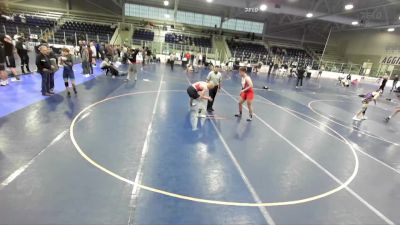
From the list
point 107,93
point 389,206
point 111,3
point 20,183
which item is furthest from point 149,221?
point 111,3

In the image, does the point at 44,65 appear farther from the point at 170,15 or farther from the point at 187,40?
the point at 170,15

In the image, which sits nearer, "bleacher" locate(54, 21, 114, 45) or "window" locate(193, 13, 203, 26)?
"bleacher" locate(54, 21, 114, 45)

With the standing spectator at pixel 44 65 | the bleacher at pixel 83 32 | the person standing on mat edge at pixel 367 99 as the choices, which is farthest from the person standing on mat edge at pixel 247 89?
the bleacher at pixel 83 32

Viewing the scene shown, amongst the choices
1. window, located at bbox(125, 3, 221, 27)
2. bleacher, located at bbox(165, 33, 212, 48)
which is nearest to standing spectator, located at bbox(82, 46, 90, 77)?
bleacher, located at bbox(165, 33, 212, 48)

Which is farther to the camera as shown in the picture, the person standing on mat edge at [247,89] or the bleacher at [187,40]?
the bleacher at [187,40]

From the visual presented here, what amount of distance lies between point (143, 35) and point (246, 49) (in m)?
14.6

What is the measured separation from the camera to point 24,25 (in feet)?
93.5

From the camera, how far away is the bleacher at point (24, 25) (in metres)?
26.9

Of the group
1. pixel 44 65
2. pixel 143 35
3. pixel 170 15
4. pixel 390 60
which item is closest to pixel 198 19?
pixel 170 15

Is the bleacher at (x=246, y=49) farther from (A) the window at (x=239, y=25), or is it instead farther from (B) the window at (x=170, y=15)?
(B) the window at (x=170, y=15)

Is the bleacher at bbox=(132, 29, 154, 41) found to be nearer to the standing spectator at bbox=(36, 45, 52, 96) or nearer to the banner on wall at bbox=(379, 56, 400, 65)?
the standing spectator at bbox=(36, 45, 52, 96)

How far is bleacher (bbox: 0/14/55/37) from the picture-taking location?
88.3ft

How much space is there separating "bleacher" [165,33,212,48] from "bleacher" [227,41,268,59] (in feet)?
11.4

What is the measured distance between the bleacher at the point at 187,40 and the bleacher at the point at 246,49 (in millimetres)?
3472
